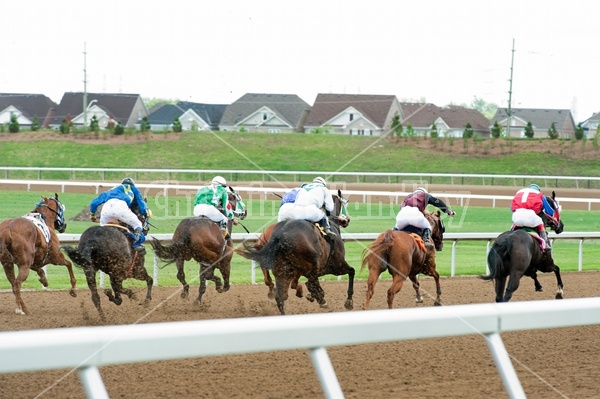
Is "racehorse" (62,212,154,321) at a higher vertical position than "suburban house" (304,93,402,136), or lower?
lower

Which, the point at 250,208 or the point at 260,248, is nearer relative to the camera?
the point at 260,248

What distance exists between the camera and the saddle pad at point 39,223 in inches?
458

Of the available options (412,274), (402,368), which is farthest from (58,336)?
(412,274)

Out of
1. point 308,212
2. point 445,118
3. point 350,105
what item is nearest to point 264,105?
point 350,105

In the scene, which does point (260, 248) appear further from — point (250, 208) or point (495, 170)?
point (495, 170)

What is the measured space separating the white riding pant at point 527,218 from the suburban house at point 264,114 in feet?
152

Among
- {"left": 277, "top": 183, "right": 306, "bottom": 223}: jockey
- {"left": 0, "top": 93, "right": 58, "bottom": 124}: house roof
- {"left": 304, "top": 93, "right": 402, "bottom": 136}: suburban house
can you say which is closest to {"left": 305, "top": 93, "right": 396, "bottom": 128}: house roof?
{"left": 304, "top": 93, "right": 402, "bottom": 136}: suburban house

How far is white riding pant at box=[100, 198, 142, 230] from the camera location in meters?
11.3

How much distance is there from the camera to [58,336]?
7.94ft

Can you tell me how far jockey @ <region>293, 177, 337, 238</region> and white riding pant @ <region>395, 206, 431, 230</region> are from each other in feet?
3.20

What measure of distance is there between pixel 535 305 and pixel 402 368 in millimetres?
3451

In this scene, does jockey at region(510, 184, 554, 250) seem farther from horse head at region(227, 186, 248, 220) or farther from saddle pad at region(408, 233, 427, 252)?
horse head at region(227, 186, 248, 220)

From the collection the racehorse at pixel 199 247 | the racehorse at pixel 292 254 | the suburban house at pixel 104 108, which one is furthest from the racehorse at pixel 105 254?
the suburban house at pixel 104 108

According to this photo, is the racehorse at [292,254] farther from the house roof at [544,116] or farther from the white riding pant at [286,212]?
the house roof at [544,116]
